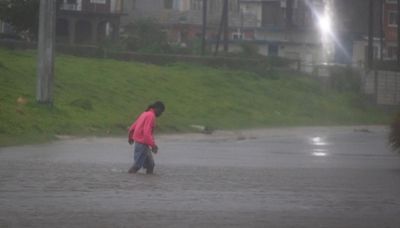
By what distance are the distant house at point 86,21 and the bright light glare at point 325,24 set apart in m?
19.2

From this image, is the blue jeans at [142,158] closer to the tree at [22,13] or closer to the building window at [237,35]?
the tree at [22,13]

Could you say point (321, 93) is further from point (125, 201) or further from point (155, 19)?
point (125, 201)

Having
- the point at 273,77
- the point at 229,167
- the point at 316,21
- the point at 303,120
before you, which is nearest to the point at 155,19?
the point at 316,21

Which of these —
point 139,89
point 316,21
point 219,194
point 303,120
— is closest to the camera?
point 219,194

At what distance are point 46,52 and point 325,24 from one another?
58433mm

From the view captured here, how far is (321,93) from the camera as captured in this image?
2105 inches

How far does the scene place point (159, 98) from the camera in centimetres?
Result: 4059

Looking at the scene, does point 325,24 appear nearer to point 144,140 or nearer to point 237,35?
point 237,35

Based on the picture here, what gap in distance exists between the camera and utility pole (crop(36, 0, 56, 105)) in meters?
30.7

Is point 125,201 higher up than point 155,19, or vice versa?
point 155,19

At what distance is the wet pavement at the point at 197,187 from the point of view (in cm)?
1321

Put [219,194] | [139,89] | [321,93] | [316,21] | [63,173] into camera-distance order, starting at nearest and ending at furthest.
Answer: [219,194] → [63,173] → [139,89] → [321,93] → [316,21]

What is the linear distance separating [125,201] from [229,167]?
6.95m

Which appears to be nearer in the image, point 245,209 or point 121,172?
point 245,209
